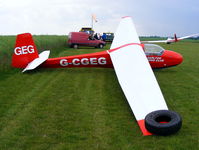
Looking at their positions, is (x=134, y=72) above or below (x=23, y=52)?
above

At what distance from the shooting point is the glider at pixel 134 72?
516 cm

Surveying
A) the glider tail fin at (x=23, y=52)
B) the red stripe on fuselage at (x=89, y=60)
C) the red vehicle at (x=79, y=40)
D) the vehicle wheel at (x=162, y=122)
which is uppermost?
the vehicle wheel at (x=162, y=122)

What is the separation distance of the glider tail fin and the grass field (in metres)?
0.88

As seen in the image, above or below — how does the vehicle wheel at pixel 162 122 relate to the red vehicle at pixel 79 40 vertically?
above

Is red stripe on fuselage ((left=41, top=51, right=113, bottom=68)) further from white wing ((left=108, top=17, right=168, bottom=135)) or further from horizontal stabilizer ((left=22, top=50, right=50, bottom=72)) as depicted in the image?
white wing ((left=108, top=17, right=168, bottom=135))

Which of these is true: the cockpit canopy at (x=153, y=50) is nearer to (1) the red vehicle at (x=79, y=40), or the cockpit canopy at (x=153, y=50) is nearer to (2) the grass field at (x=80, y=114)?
(2) the grass field at (x=80, y=114)

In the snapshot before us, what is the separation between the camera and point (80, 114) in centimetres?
646

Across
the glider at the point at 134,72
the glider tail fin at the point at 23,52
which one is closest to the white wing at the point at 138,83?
the glider at the point at 134,72

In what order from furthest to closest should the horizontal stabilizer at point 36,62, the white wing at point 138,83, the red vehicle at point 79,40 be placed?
the red vehicle at point 79,40 < the horizontal stabilizer at point 36,62 < the white wing at point 138,83

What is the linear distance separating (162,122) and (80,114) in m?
2.23

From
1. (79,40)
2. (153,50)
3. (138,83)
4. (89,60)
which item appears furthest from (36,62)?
(79,40)

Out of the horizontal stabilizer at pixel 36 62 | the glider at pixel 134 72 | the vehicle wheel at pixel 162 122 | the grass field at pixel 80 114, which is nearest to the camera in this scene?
the grass field at pixel 80 114

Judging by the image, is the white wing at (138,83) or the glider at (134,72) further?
the white wing at (138,83)

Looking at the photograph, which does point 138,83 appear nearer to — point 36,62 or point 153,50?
point 153,50
